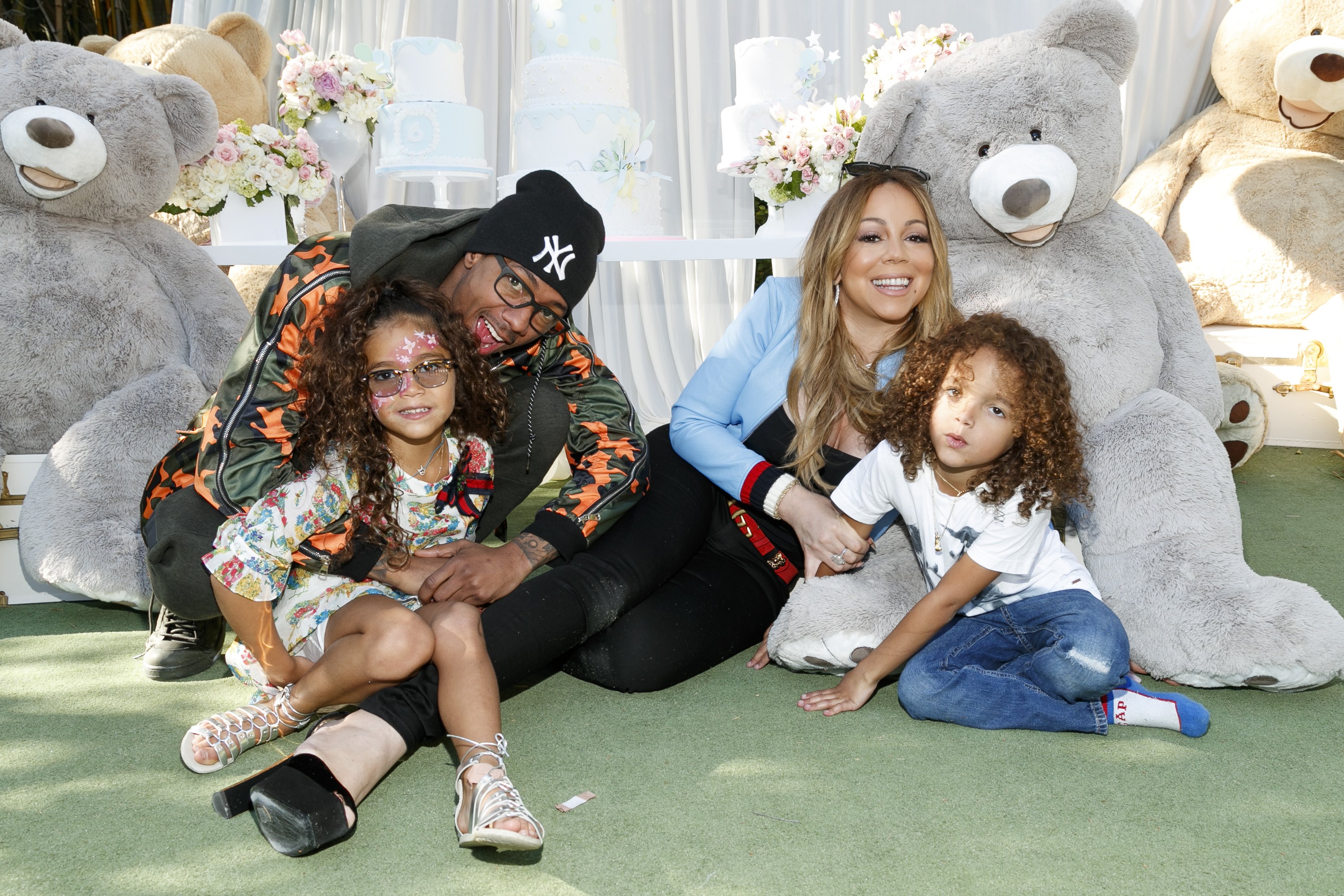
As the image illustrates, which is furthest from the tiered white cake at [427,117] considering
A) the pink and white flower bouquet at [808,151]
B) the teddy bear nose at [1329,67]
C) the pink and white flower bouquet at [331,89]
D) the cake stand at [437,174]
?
the teddy bear nose at [1329,67]

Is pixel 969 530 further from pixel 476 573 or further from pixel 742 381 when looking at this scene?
pixel 476 573

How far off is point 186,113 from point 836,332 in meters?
1.75

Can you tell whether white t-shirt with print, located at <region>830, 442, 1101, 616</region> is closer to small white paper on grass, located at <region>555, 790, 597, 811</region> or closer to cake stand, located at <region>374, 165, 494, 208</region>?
small white paper on grass, located at <region>555, 790, 597, 811</region>

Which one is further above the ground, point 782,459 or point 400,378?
point 400,378

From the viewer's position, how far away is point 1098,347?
207cm

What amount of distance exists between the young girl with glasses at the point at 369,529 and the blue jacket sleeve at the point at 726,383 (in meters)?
0.43

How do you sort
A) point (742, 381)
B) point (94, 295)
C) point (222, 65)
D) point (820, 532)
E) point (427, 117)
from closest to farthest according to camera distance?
point (820, 532) < point (742, 381) < point (94, 295) < point (427, 117) < point (222, 65)

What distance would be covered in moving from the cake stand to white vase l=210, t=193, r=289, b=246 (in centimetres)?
32

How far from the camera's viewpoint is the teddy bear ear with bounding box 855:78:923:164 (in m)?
2.19

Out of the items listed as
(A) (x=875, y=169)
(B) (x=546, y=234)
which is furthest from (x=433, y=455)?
(A) (x=875, y=169)

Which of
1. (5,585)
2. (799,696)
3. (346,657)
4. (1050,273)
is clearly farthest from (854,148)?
(5,585)

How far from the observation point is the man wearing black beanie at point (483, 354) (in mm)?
1690

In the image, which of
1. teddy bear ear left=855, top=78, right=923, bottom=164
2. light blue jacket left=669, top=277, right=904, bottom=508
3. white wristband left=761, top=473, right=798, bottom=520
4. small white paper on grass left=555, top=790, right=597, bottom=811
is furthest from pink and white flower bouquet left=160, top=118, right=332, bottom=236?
small white paper on grass left=555, top=790, right=597, bottom=811

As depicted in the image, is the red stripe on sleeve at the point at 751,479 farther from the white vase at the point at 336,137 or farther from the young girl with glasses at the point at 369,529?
the white vase at the point at 336,137
